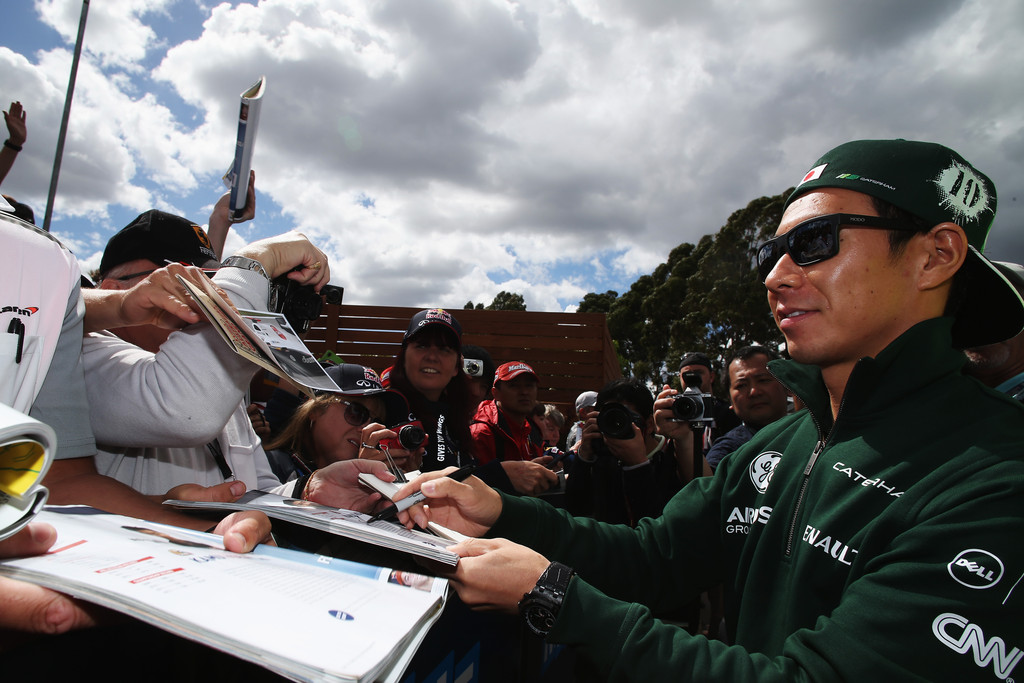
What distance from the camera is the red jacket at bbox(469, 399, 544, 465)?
4043 millimetres

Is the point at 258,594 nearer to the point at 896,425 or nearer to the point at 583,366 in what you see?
the point at 896,425

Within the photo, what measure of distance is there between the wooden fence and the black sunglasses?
9.39 metres

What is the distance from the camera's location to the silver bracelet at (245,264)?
58.8 inches

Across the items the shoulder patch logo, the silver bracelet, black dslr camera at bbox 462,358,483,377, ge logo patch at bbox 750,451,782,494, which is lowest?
ge logo patch at bbox 750,451,782,494

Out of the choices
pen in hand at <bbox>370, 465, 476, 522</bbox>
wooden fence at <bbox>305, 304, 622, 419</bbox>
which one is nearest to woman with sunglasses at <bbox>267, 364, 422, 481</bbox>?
pen in hand at <bbox>370, 465, 476, 522</bbox>

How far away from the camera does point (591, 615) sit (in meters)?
1.11

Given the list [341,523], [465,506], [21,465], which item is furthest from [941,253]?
[21,465]

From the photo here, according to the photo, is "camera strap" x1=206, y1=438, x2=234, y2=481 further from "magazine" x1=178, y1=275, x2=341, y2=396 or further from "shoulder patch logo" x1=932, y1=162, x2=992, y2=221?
"shoulder patch logo" x1=932, y1=162, x2=992, y2=221

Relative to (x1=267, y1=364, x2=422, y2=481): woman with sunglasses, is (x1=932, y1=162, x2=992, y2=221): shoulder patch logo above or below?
above

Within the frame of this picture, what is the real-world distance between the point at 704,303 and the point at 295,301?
22.8 metres

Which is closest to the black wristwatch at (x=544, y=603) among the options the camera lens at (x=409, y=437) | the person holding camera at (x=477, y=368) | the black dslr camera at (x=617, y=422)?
the camera lens at (x=409, y=437)


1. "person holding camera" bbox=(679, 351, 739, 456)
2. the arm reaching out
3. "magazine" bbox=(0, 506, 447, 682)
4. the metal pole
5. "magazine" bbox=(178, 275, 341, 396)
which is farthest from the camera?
the metal pole

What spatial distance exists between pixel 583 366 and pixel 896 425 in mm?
9737

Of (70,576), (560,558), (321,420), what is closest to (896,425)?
(560,558)
